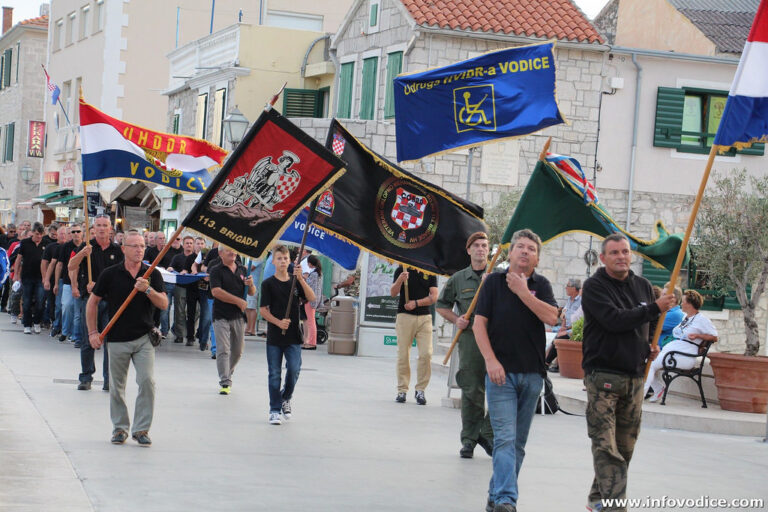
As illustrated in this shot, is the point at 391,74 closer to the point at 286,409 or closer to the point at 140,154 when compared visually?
the point at 140,154

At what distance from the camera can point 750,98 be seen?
845 centimetres

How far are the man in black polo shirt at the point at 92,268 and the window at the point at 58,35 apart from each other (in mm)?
36241

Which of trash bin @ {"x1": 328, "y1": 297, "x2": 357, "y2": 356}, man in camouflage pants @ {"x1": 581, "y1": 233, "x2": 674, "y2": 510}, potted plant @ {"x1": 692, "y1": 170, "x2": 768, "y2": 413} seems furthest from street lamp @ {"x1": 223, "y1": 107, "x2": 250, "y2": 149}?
man in camouflage pants @ {"x1": 581, "y1": 233, "x2": 674, "y2": 510}

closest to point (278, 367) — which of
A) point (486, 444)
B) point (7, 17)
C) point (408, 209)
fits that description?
point (408, 209)

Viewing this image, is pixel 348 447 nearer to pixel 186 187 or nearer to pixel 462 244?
pixel 462 244

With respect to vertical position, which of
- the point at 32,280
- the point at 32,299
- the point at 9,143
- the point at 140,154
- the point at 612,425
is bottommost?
the point at 32,299

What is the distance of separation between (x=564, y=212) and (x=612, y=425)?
3.72 metres

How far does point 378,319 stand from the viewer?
21.3 m

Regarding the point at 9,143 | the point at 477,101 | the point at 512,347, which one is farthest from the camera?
the point at 9,143

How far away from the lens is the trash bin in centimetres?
2136

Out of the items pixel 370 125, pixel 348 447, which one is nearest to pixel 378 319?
pixel 370 125

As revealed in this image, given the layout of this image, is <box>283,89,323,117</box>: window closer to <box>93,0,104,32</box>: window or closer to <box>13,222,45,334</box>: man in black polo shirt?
<box>13,222,45,334</box>: man in black polo shirt

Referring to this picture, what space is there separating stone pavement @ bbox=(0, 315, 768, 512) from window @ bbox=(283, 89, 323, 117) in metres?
17.5

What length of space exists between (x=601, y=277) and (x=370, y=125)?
61.1ft
